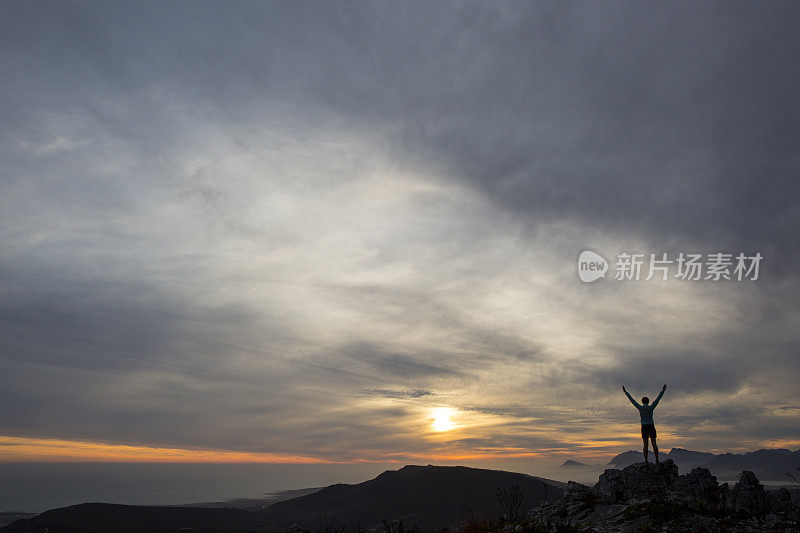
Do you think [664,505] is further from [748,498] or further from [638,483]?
[748,498]

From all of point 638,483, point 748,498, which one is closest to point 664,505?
point 638,483

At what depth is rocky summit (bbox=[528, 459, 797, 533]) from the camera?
17.1m

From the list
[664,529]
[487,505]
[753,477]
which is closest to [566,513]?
[664,529]

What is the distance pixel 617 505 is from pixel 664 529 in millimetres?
3577

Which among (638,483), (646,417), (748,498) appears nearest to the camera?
(748,498)

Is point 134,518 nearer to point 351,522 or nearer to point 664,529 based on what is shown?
point 351,522

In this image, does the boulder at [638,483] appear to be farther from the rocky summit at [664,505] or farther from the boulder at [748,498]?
the boulder at [748,498]

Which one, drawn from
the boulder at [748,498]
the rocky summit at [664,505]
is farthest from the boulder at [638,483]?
the boulder at [748,498]

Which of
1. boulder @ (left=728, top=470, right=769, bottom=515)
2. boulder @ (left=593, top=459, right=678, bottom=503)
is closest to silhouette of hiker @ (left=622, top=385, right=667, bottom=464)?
boulder @ (left=593, top=459, right=678, bottom=503)

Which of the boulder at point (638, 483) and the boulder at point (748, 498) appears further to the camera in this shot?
the boulder at point (638, 483)

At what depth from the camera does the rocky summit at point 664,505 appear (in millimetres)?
17078

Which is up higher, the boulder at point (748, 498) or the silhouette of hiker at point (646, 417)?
the silhouette of hiker at point (646, 417)

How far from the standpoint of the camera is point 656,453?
78.7 feet

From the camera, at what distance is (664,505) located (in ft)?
61.0
